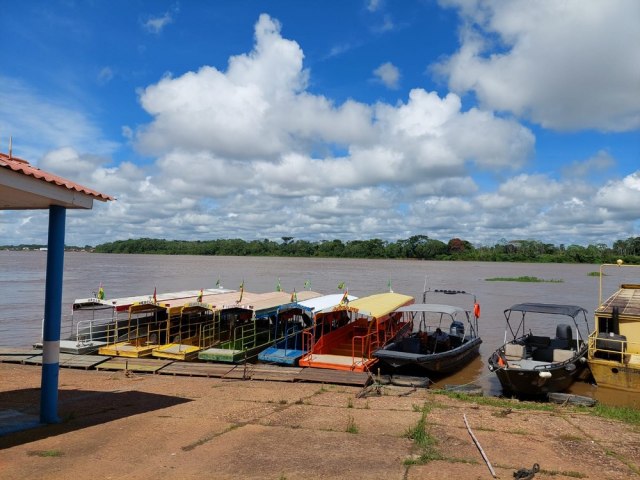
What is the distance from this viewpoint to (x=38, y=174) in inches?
272

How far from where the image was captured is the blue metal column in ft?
24.3

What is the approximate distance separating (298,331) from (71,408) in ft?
28.8

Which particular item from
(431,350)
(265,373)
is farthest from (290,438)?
(431,350)

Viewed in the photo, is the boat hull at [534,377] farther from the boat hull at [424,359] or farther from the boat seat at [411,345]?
the boat seat at [411,345]

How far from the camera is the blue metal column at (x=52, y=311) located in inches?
292

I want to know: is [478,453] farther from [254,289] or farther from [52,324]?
[254,289]

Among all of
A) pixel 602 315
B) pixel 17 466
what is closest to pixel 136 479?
pixel 17 466

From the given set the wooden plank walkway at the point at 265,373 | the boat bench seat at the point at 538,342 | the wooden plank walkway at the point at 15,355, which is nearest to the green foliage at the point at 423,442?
the wooden plank walkway at the point at 265,373

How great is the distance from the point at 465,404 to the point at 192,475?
20.2 ft

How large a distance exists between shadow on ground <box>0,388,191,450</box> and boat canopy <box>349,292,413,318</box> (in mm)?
6325

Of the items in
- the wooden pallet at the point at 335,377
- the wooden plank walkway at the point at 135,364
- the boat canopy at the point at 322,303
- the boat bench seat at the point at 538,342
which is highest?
the boat canopy at the point at 322,303

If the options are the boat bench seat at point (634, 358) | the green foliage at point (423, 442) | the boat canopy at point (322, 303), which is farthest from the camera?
the boat canopy at point (322, 303)

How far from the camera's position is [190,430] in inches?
307

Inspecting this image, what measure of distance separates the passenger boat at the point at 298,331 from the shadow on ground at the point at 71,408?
4.84m
